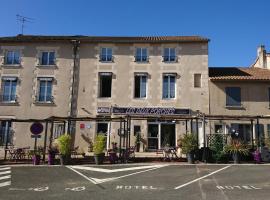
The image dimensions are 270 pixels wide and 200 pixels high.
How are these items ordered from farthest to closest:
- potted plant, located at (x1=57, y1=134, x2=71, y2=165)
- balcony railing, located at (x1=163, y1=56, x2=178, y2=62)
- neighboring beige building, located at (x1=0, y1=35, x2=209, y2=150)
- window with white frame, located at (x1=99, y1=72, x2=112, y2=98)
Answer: balcony railing, located at (x1=163, y1=56, x2=178, y2=62), window with white frame, located at (x1=99, y1=72, x2=112, y2=98), neighboring beige building, located at (x1=0, y1=35, x2=209, y2=150), potted plant, located at (x1=57, y1=134, x2=71, y2=165)

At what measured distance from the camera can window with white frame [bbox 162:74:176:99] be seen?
2391cm

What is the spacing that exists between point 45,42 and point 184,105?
1061cm

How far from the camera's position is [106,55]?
24.6 m

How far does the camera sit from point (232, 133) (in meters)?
22.6

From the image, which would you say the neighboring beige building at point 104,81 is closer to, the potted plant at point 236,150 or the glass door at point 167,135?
the glass door at point 167,135

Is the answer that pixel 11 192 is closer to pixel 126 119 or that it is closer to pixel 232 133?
pixel 126 119

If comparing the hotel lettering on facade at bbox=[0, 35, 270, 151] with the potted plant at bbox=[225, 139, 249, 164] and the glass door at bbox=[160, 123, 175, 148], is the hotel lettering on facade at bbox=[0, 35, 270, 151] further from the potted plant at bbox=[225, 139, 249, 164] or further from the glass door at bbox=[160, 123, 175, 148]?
the potted plant at bbox=[225, 139, 249, 164]

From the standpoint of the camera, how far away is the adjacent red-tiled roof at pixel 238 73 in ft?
76.8

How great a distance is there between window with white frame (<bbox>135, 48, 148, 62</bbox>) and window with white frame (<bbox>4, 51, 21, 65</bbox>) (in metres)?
8.27

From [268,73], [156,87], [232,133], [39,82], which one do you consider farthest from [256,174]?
[39,82]

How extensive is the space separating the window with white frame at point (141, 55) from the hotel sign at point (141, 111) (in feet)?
11.4

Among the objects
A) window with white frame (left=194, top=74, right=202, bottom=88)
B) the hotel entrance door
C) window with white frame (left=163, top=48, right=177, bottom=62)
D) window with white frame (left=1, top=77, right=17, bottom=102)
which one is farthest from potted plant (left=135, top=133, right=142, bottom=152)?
window with white frame (left=1, top=77, right=17, bottom=102)

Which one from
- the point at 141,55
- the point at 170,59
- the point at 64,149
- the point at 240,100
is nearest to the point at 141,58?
the point at 141,55

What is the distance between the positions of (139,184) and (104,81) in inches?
585
